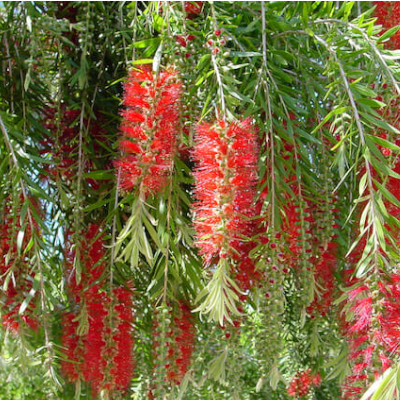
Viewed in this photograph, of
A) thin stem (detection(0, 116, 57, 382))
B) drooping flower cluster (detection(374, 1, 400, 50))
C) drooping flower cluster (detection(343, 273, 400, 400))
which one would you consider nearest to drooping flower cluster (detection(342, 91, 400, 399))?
drooping flower cluster (detection(343, 273, 400, 400))

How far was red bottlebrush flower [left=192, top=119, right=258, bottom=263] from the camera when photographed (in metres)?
0.87

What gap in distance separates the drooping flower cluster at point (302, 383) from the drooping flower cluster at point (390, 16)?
0.94 meters

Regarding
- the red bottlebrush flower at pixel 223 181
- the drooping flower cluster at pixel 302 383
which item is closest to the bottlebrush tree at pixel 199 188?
the red bottlebrush flower at pixel 223 181

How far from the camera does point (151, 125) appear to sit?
3.10 feet

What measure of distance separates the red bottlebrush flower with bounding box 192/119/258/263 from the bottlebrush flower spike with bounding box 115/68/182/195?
0.06 metres

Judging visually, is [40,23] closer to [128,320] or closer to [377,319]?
[128,320]

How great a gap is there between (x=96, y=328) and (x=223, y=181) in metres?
0.51

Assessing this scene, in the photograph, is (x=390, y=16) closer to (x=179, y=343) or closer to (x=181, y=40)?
(x=181, y=40)

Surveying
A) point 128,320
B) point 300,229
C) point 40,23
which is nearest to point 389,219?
point 300,229

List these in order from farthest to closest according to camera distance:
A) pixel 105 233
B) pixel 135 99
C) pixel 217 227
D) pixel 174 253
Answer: pixel 105 233
pixel 174 253
pixel 135 99
pixel 217 227

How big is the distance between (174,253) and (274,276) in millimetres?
220

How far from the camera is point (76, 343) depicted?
4.15ft

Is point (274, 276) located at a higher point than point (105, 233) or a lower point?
higher

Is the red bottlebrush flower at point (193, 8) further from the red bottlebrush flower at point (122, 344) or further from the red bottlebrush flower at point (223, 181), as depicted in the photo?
the red bottlebrush flower at point (122, 344)
